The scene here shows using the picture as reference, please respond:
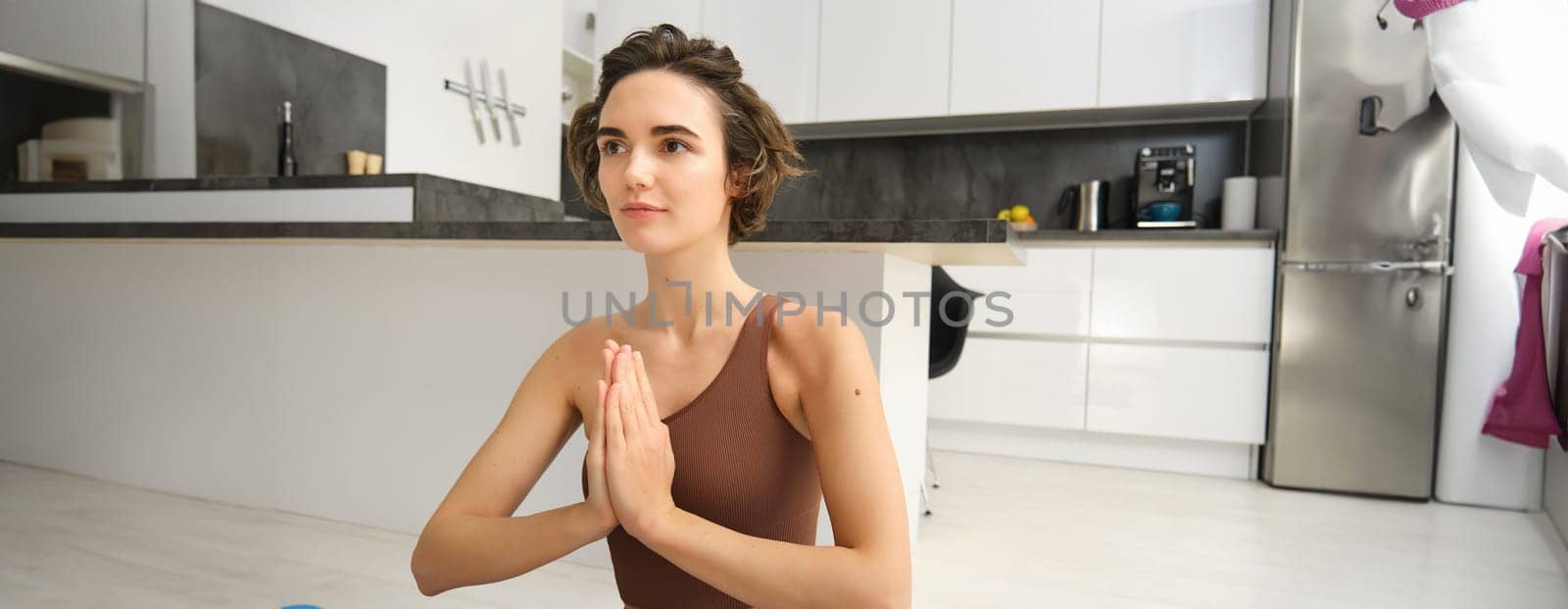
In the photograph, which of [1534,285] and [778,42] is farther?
[778,42]

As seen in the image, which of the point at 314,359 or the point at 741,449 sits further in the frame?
the point at 314,359

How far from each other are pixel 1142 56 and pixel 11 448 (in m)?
4.33

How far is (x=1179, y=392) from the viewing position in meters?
3.43

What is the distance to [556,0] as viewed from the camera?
4.83 meters

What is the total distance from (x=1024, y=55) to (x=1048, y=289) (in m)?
1.09

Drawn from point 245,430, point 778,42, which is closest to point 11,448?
point 245,430

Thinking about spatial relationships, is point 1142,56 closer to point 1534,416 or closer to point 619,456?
point 1534,416

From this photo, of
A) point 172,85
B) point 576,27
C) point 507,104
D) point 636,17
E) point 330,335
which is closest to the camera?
point 330,335

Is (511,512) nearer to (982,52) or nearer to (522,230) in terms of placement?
(522,230)

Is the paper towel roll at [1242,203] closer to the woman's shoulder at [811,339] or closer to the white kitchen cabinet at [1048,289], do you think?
the white kitchen cabinet at [1048,289]

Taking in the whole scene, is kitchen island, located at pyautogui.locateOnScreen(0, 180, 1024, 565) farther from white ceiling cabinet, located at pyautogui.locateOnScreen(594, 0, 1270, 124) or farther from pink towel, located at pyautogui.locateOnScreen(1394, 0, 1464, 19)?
white ceiling cabinet, located at pyautogui.locateOnScreen(594, 0, 1270, 124)

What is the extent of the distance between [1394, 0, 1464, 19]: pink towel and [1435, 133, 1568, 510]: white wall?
29.8 inches

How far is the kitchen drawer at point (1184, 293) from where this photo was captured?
329 centimetres

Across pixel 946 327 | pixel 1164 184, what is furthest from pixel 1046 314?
pixel 946 327
